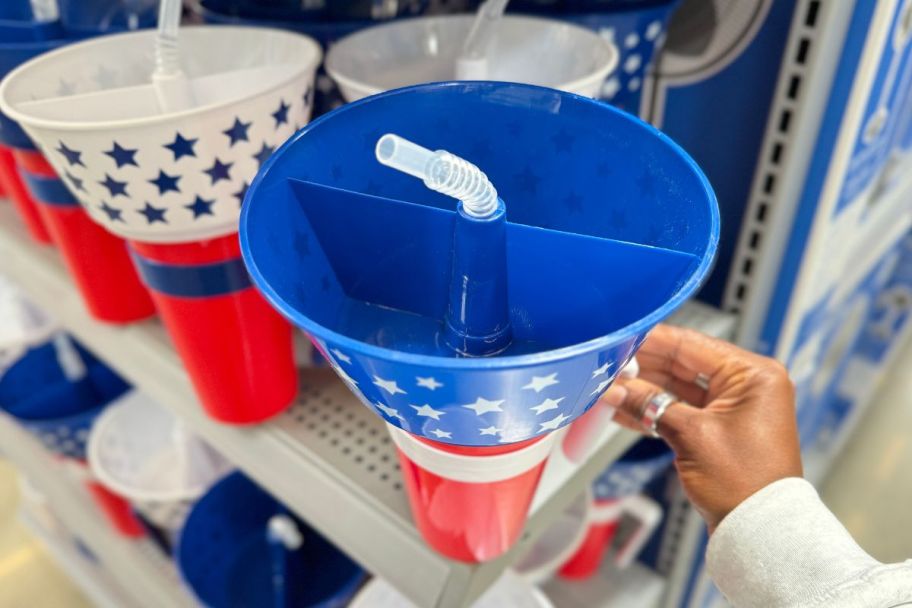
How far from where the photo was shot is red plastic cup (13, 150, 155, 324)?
0.68m

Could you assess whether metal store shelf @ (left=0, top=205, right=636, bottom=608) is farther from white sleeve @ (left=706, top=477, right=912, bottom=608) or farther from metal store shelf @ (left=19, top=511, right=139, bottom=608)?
metal store shelf @ (left=19, top=511, right=139, bottom=608)

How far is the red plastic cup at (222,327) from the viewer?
0.54 meters

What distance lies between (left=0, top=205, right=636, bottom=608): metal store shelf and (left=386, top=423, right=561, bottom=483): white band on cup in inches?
4.5

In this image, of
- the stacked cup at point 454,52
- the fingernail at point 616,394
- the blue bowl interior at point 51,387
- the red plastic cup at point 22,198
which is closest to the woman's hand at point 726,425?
the fingernail at point 616,394

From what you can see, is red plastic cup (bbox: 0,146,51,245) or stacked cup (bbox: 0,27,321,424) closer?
stacked cup (bbox: 0,27,321,424)

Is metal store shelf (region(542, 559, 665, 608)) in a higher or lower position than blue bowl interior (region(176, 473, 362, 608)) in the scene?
lower

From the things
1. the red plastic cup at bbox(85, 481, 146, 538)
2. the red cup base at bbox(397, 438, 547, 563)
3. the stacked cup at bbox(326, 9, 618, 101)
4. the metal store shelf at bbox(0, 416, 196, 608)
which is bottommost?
the metal store shelf at bbox(0, 416, 196, 608)

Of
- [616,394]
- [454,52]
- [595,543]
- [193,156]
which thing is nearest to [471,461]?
[616,394]

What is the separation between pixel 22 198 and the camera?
0.83 m

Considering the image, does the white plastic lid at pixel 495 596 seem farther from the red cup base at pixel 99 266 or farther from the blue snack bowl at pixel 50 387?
the blue snack bowl at pixel 50 387

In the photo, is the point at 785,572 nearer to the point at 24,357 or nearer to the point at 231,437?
the point at 231,437

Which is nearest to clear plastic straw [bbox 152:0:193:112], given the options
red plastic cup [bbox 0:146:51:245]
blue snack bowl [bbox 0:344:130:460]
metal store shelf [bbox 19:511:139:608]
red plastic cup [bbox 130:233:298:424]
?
red plastic cup [bbox 130:233:298:424]

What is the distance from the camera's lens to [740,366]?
0.54 meters

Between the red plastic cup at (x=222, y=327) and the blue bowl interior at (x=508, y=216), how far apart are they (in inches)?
5.6
